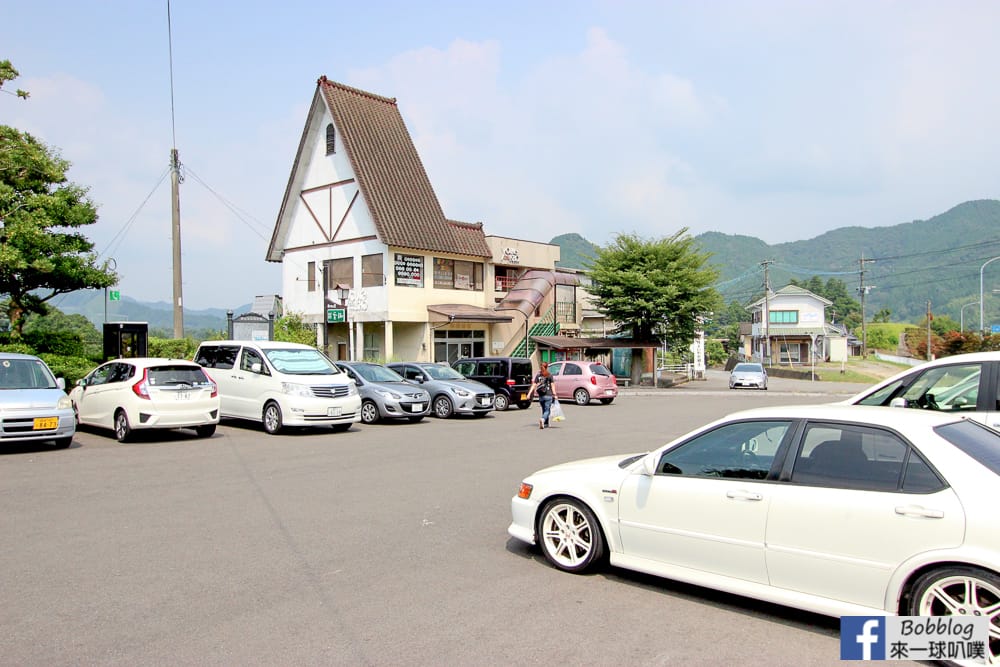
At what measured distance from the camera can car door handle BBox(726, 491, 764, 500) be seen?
4812 millimetres

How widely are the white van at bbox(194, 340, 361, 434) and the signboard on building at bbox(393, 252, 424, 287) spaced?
1653cm

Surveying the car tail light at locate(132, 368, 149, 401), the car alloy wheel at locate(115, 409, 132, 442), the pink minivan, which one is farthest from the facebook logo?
the pink minivan

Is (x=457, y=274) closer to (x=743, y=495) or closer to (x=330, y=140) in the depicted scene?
(x=330, y=140)

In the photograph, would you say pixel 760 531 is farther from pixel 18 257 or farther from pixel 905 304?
pixel 905 304

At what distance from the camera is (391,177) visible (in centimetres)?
3528

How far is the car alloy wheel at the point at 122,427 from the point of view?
45.9ft

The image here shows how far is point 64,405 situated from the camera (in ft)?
41.9

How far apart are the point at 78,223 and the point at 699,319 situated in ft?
102

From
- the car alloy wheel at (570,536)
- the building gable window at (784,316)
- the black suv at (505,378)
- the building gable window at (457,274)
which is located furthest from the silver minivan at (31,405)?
the building gable window at (784,316)

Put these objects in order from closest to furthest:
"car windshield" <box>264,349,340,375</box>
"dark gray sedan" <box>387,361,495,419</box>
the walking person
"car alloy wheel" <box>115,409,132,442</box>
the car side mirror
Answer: the car side mirror → "car alloy wheel" <box>115,409,132,442</box> → "car windshield" <box>264,349,340,375</box> → the walking person → "dark gray sedan" <box>387,361,495,419</box>

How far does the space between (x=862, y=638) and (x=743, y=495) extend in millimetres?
1061

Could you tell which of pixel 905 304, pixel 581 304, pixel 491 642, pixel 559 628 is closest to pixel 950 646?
pixel 559 628

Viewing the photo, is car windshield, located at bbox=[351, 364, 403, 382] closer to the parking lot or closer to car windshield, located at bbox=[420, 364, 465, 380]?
car windshield, located at bbox=[420, 364, 465, 380]

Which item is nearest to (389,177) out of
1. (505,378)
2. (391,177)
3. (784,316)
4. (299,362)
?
(391,177)
